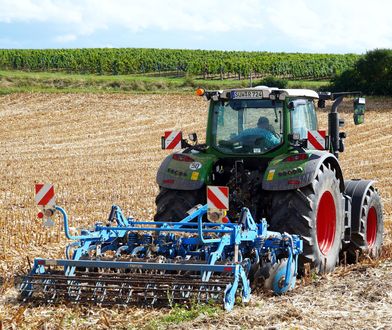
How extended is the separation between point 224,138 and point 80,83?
28962 mm

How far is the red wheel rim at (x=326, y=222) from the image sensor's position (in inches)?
282

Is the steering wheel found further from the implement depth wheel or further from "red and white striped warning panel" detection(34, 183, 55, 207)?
"red and white striped warning panel" detection(34, 183, 55, 207)

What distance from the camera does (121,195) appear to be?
12.9 m

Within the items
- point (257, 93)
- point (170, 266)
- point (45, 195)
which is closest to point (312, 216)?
point (257, 93)

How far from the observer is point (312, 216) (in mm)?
6691

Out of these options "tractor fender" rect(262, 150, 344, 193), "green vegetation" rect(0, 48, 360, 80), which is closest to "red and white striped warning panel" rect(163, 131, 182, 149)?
"tractor fender" rect(262, 150, 344, 193)

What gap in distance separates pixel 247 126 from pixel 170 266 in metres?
2.11

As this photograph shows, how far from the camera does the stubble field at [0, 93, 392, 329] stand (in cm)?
538

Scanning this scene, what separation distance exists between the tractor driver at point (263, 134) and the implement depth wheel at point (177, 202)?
0.70 meters

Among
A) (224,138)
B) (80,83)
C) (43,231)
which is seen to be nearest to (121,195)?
(43,231)

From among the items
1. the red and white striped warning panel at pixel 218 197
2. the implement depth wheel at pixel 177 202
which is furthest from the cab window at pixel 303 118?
the red and white striped warning panel at pixel 218 197

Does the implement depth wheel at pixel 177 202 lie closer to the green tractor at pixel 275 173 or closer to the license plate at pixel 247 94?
the green tractor at pixel 275 173

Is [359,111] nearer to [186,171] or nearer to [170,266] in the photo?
[186,171]

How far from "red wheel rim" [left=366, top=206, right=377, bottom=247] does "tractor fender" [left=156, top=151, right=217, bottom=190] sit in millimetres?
2010
